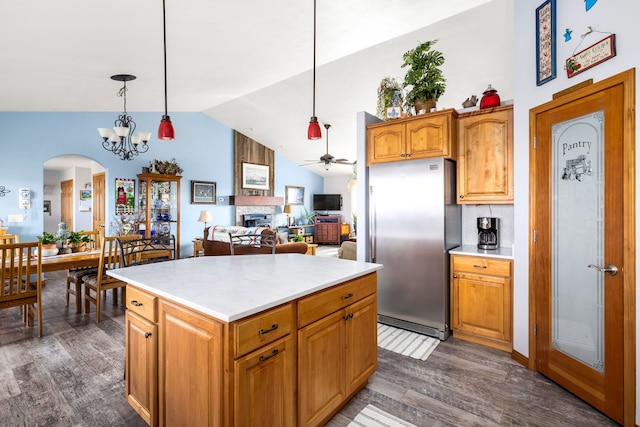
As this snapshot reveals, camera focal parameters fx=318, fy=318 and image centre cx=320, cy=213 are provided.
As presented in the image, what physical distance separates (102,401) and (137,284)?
3.52 ft

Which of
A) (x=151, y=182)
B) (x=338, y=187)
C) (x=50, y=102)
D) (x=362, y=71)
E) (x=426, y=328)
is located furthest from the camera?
(x=338, y=187)

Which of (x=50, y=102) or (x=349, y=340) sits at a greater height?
(x=50, y=102)

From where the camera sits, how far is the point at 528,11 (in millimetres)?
2592

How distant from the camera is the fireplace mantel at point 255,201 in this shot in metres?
8.39

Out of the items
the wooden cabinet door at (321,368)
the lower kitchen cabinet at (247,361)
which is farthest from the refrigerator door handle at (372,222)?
the wooden cabinet door at (321,368)

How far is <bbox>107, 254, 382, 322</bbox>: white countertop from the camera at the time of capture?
1368 mm

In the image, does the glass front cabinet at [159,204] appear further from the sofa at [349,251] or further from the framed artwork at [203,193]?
the sofa at [349,251]

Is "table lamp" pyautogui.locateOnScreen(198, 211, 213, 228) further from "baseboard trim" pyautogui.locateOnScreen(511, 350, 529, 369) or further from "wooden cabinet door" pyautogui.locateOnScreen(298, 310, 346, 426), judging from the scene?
"baseboard trim" pyautogui.locateOnScreen(511, 350, 529, 369)

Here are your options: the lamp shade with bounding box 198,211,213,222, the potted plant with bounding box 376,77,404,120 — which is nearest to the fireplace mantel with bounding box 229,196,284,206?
the lamp shade with bounding box 198,211,213,222

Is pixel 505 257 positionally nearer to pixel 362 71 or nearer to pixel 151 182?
pixel 362 71

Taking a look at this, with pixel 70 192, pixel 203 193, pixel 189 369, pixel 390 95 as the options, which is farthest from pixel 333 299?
pixel 70 192

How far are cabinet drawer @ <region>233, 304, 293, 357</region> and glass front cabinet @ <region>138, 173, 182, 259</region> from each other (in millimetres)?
5850

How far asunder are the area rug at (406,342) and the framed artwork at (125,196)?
5.70m

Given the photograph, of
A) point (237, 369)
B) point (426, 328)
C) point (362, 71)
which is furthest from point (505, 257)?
point (362, 71)
